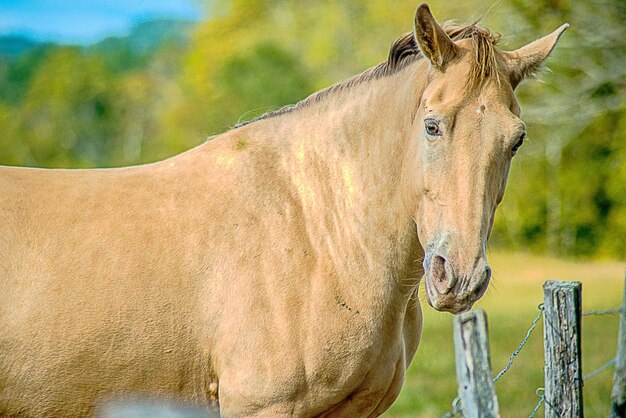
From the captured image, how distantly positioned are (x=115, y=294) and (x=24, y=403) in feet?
2.00

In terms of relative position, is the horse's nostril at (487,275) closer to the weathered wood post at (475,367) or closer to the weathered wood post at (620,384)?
the weathered wood post at (475,367)

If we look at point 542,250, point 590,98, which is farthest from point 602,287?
point 542,250

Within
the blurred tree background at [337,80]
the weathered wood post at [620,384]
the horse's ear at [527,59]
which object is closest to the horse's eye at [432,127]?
the horse's ear at [527,59]

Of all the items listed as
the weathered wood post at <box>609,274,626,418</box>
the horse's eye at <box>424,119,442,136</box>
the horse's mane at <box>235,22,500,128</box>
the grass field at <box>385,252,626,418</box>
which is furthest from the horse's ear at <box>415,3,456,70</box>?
the weathered wood post at <box>609,274,626,418</box>

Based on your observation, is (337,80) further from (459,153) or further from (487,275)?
(487,275)

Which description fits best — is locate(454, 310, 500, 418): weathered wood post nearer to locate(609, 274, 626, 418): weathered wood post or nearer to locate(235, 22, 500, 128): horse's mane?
locate(609, 274, 626, 418): weathered wood post

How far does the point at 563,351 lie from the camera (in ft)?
12.6

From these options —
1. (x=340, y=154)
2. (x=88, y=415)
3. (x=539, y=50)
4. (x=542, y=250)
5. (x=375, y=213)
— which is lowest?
(x=88, y=415)

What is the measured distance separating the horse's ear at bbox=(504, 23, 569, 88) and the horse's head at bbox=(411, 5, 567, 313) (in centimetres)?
7

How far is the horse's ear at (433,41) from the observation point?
10.9 ft

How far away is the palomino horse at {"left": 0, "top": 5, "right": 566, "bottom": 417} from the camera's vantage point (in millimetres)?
3379

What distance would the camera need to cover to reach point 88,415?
3.58 metres

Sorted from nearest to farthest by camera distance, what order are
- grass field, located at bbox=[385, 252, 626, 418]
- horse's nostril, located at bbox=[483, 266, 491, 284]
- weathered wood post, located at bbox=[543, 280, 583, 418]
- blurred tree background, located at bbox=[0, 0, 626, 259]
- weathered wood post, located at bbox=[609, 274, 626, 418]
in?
horse's nostril, located at bbox=[483, 266, 491, 284] → weathered wood post, located at bbox=[543, 280, 583, 418] → weathered wood post, located at bbox=[609, 274, 626, 418] → grass field, located at bbox=[385, 252, 626, 418] → blurred tree background, located at bbox=[0, 0, 626, 259]

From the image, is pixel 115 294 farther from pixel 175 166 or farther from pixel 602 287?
pixel 602 287
